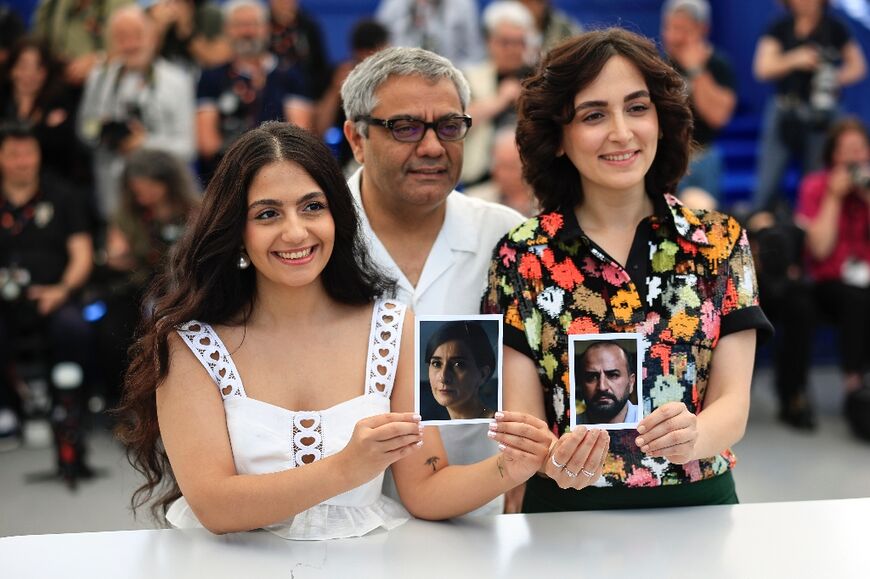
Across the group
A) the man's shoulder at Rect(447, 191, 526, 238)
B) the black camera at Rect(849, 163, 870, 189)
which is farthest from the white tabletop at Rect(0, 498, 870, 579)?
the black camera at Rect(849, 163, 870, 189)

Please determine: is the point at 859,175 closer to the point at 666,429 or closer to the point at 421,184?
the point at 421,184

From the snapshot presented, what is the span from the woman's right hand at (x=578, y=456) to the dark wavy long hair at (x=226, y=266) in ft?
1.76

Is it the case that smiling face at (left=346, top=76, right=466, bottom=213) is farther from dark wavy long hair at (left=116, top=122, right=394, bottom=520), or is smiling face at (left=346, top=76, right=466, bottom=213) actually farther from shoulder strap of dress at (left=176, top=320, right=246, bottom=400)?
shoulder strap of dress at (left=176, top=320, right=246, bottom=400)

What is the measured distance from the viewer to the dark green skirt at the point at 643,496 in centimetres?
218

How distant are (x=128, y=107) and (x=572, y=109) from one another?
4251 millimetres

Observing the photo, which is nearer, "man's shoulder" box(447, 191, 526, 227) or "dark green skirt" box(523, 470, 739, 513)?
"dark green skirt" box(523, 470, 739, 513)

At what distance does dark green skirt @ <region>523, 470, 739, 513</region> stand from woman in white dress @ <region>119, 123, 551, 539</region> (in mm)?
280

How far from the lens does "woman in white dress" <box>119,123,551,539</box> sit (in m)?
1.95

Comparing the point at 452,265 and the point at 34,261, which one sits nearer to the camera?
the point at 452,265

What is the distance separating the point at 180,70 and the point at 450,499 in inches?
186

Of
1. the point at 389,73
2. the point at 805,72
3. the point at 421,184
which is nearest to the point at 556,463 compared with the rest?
the point at 421,184

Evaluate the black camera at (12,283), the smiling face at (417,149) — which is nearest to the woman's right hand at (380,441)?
the smiling face at (417,149)

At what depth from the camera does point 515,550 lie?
1919mm

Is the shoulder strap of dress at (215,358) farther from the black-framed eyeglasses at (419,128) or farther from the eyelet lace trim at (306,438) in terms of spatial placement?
the black-framed eyeglasses at (419,128)
